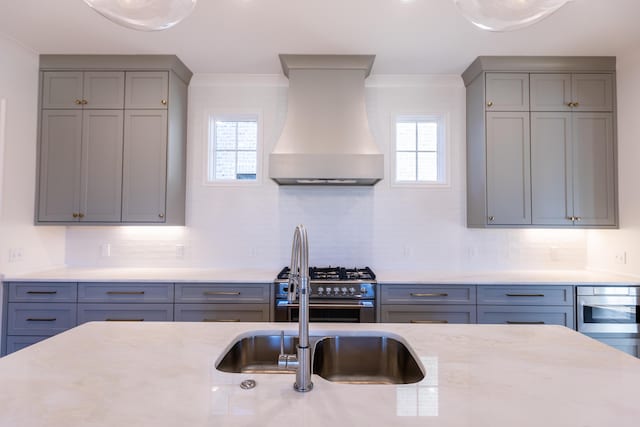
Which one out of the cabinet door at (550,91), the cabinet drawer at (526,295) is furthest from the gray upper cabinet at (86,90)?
the cabinet door at (550,91)

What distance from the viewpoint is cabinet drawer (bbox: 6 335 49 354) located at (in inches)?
103

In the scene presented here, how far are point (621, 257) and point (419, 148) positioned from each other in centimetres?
190

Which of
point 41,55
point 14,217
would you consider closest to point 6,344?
point 14,217

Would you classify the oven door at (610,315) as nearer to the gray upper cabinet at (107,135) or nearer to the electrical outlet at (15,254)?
the gray upper cabinet at (107,135)

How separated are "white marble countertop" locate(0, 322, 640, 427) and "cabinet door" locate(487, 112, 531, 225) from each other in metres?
1.81

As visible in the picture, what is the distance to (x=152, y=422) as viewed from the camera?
0.75m

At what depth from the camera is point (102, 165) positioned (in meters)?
2.93

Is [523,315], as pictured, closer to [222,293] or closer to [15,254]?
[222,293]

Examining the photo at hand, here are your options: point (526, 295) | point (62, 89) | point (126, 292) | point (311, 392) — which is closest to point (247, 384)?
point (311, 392)

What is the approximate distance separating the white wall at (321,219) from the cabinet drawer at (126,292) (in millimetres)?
583

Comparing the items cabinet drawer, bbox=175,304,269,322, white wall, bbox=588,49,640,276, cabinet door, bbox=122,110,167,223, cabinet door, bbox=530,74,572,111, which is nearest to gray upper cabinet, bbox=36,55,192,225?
cabinet door, bbox=122,110,167,223

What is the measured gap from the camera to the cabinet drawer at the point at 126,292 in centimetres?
264

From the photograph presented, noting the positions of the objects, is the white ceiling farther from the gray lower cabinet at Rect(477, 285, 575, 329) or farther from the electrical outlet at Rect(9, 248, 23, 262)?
the gray lower cabinet at Rect(477, 285, 575, 329)

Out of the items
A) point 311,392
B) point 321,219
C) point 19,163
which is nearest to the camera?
point 311,392
